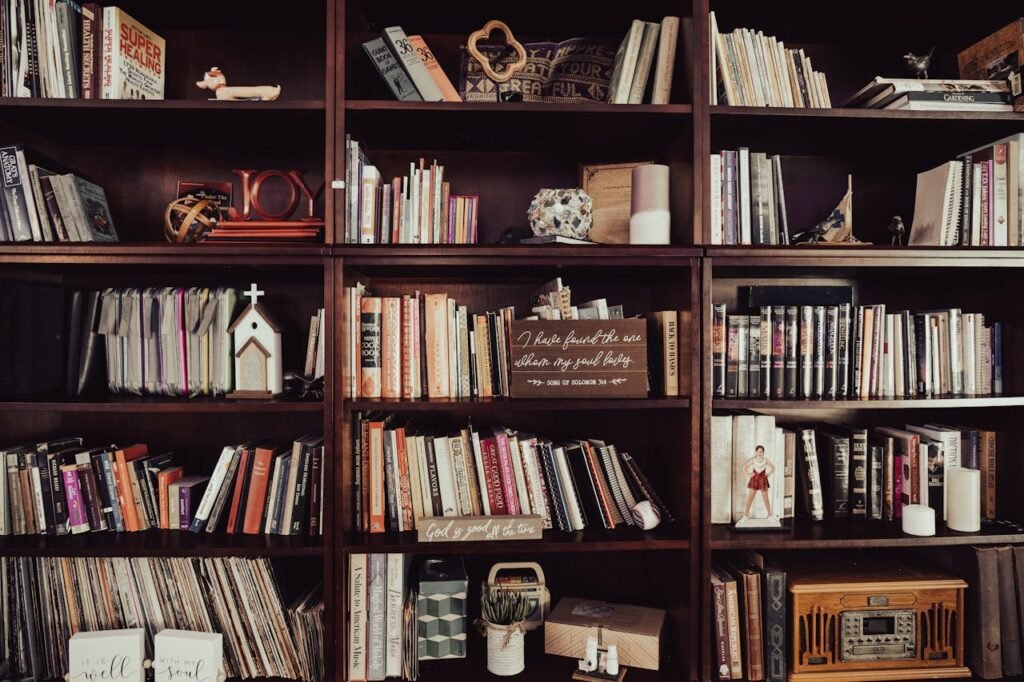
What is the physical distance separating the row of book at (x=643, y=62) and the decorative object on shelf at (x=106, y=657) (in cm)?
173

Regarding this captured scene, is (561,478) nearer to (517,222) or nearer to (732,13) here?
(517,222)

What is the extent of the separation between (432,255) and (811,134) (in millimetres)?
1022

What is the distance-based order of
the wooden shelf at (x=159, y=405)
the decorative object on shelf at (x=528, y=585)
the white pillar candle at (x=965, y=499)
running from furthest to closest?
the decorative object on shelf at (x=528, y=585) → the white pillar candle at (x=965, y=499) → the wooden shelf at (x=159, y=405)

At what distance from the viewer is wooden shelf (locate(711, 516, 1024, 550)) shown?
1590mm

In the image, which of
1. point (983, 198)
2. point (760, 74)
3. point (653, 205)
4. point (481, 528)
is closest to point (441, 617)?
point (481, 528)

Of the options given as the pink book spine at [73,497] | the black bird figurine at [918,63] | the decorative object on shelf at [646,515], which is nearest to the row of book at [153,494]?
the pink book spine at [73,497]

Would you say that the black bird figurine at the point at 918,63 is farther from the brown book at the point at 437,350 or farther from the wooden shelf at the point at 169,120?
the wooden shelf at the point at 169,120

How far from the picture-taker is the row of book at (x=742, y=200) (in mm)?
1637

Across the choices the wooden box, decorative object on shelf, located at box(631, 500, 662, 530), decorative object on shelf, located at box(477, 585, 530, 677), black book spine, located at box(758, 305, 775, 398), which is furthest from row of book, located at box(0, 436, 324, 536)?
black book spine, located at box(758, 305, 775, 398)

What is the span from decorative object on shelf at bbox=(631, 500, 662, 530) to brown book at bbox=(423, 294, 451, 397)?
21.5 inches

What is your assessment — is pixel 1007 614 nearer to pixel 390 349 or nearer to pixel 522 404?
pixel 522 404

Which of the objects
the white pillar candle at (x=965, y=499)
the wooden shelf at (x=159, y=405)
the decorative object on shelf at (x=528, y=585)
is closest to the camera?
the wooden shelf at (x=159, y=405)

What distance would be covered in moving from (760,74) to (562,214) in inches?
23.6

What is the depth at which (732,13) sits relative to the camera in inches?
70.2
